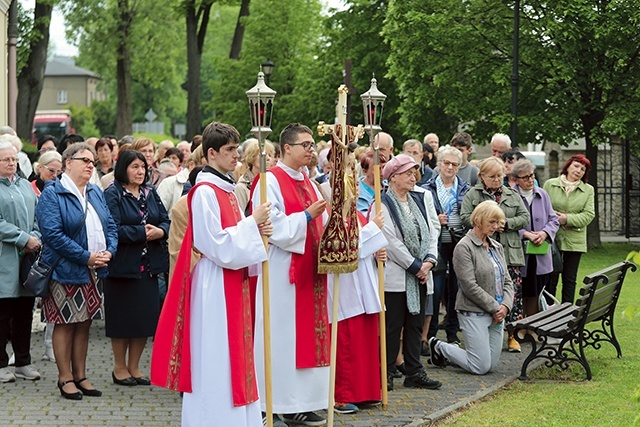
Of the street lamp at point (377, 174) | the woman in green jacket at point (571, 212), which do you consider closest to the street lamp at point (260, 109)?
the street lamp at point (377, 174)

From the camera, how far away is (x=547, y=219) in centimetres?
1291

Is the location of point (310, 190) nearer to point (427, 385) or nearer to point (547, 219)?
point (427, 385)

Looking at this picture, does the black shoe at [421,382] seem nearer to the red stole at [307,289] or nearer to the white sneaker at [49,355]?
the red stole at [307,289]

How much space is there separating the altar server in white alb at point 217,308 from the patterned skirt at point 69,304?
2307mm

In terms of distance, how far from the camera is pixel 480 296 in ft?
36.2

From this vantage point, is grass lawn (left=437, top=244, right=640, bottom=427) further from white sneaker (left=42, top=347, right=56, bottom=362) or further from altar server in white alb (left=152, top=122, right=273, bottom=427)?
white sneaker (left=42, top=347, right=56, bottom=362)

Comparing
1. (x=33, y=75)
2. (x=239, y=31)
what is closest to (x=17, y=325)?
(x=33, y=75)

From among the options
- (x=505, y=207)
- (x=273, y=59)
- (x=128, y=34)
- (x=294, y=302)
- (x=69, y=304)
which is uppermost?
(x=128, y=34)

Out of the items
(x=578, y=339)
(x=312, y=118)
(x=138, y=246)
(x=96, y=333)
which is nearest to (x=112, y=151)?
(x=96, y=333)

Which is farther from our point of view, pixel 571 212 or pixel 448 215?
pixel 571 212

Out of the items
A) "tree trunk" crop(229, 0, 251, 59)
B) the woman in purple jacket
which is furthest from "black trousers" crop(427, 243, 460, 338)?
"tree trunk" crop(229, 0, 251, 59)

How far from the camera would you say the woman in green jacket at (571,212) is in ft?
44.1

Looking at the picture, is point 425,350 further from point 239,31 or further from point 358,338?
point 239,31

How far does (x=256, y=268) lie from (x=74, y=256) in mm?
2246
